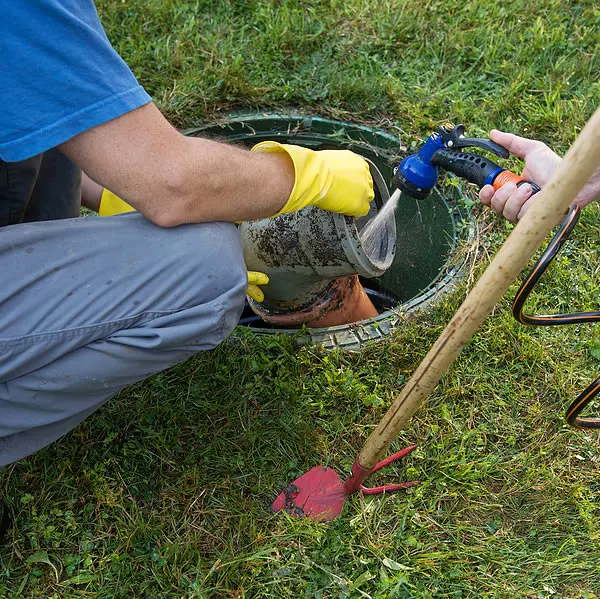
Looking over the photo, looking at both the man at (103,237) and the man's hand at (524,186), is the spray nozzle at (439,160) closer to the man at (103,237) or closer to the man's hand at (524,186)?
the man's hand at (524,186)

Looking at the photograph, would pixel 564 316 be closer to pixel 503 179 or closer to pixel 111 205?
pixel 503 179

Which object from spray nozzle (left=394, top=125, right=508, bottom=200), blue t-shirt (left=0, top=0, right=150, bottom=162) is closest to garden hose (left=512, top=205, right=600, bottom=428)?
spray nozzle (left=394, top=125, right=508, bottom=200)

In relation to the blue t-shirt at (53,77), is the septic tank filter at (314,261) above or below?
below

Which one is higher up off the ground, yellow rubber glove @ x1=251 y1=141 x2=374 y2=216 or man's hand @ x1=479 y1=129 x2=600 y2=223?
man's hand @ x1=479 y1=129 x2=600 y2=223

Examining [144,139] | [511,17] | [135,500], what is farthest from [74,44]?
[511,17]

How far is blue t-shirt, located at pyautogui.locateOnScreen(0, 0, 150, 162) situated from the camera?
1101 millimetres

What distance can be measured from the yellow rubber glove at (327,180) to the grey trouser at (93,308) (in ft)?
0.82

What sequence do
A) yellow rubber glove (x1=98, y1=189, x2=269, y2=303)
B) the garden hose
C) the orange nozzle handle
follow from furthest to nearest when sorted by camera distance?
yellow rubber glove (x1=98, y1=189, x2=269, y2=303) < the orange nozzle handle < the garden hose

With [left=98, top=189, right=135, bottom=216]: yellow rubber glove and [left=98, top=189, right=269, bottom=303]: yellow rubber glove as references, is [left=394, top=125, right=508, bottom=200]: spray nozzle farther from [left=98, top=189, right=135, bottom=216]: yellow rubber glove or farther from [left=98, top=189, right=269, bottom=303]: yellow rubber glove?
[left=98, top=189, right=135, bottom=216]: yellow rubber glove

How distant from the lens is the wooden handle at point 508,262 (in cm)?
94

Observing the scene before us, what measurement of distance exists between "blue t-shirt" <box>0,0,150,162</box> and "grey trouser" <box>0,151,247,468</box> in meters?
0.27

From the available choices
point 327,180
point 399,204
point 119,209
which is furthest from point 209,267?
point 399,204

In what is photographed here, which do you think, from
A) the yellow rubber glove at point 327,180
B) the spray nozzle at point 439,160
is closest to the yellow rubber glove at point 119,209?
the yellow rubber glove at point 327,180

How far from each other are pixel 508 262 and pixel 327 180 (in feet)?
2.20
